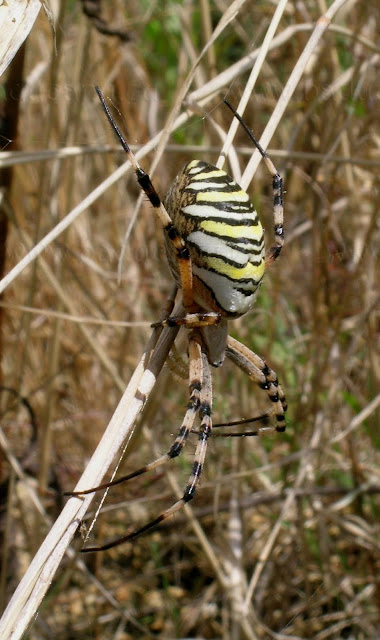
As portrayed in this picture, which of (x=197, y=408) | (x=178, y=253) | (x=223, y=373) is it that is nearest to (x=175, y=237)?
(x=178, y=253)

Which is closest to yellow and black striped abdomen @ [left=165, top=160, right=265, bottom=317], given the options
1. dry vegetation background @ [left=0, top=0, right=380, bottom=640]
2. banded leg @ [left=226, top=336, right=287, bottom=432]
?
banded leg @ [left=226, top=336, right=287, bottom=432]

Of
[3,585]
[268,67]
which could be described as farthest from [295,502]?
[268,67]

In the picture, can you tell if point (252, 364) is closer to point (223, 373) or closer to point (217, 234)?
point (217, 234)

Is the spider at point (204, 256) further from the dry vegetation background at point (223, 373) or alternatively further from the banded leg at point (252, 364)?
the dry vegetation background at point (223, 373)

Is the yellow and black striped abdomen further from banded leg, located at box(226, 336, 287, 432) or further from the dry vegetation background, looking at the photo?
the dry vegetation background

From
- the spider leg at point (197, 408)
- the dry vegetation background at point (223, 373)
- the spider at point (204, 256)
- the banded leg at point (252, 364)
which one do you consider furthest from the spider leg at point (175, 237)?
the dry vegetation background at point (223, 373)

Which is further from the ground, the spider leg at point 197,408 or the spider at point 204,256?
the spider at point 204,256

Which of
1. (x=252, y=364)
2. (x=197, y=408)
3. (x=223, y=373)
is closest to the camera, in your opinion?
(x=197, y=408)
